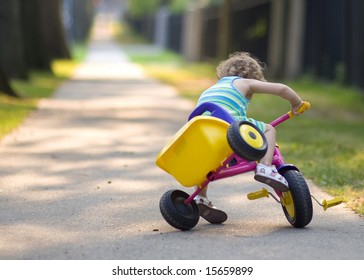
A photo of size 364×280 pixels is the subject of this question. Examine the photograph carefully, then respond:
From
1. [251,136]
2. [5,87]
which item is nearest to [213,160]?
[251,136]

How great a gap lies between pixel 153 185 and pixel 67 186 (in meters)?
0.73

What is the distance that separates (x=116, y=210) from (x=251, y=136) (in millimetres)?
1499

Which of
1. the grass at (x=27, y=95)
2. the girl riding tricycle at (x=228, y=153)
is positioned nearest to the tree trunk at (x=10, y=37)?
the grass at (x=27, y=95)

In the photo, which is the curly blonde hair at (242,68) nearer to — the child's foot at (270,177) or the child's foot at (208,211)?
the child's foot at (270,177)

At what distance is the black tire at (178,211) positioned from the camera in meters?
6.33

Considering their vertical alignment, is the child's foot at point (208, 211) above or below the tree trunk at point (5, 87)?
above

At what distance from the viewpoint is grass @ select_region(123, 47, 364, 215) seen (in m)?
8.57

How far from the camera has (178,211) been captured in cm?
636

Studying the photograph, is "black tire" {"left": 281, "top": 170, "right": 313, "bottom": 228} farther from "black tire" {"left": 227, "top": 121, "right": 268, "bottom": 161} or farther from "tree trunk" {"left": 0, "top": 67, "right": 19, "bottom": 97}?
"tree trunk" {"left": 0, "top": 67, "right": 19, "bottom": 97}

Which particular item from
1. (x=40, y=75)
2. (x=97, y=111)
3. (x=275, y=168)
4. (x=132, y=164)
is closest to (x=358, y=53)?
(x=97, y=111)

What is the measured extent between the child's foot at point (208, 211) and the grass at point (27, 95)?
17.3 ft

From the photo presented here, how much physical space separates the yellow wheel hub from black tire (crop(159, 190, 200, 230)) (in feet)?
2.29

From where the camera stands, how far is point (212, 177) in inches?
252
